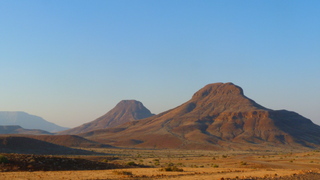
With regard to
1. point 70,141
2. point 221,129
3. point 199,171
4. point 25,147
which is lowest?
point 199,171

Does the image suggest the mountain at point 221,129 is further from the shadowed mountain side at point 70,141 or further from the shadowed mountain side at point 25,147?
the shadowed mountain side at point 25,147

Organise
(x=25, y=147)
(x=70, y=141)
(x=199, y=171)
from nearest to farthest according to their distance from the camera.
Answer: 1. (x=199, y=171)
2. (x=25, y=147)
3. (x=70, y=141)

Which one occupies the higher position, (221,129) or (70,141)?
(221,129)

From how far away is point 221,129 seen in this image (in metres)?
145

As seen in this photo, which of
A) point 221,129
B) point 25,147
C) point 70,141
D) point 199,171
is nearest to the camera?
point 199,171

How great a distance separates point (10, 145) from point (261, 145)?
285 feet

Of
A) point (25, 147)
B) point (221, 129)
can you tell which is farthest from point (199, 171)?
point (221, 129)

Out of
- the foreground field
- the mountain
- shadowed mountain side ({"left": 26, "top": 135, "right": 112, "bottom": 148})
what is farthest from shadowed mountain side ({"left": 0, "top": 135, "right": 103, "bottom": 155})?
the mountain

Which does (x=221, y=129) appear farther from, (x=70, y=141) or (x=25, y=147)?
(x=25, y=147)

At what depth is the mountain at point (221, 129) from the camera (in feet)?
419

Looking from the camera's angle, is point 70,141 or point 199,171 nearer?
point 199,171

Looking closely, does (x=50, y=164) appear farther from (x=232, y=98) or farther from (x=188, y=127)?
(x=232, y=98)

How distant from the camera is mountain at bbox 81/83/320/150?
419 feet

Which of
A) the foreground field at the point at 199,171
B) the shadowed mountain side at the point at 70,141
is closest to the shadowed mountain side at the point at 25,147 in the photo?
the foreground field at the point at 199,171
